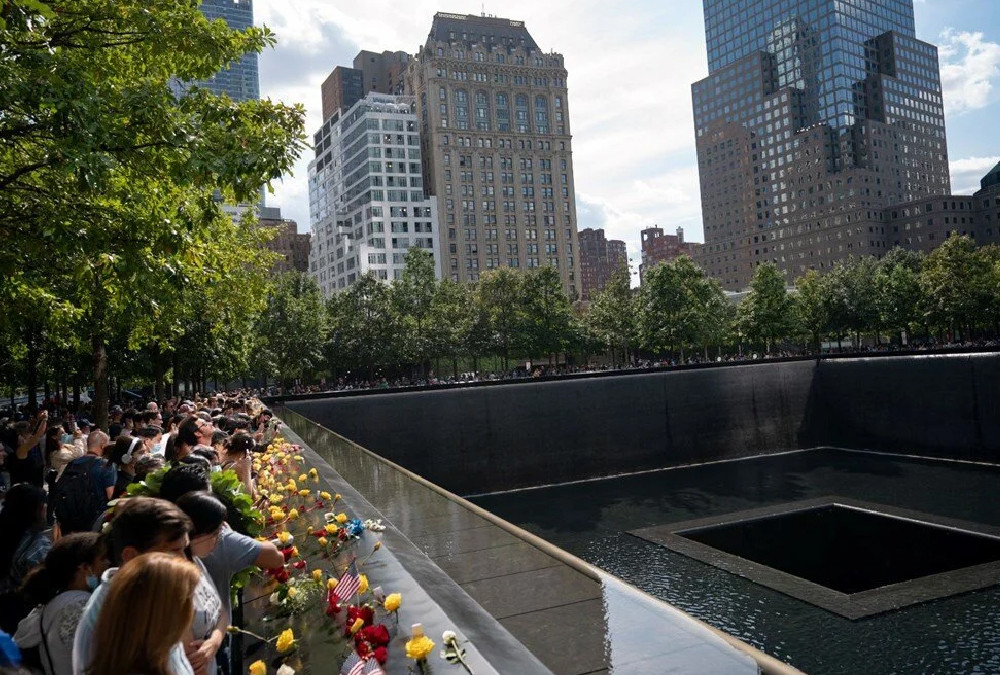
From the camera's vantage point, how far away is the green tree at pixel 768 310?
6419cm

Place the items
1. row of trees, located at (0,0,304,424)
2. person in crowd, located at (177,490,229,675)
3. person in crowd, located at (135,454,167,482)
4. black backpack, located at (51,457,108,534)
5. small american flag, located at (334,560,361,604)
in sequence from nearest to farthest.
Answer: person in crowd, located at (177,490,229,675)
small american flag, located at (334,560,361,604)
person in crowd, located at (135,454,167,482)
black backpack, located at (51,457,108,534)
row of trees, located at (0,0,304,424)

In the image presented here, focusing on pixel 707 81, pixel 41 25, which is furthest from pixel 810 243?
pixel 41 25

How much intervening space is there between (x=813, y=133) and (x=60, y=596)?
15027 cm

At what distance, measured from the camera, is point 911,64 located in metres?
150

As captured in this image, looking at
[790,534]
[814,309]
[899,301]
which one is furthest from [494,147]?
[790,534]

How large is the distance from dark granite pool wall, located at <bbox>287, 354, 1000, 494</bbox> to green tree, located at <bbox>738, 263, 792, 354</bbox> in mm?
33879

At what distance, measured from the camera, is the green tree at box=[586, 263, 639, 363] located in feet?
221

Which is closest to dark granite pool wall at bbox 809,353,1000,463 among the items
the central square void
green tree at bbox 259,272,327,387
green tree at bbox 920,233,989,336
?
the central square void

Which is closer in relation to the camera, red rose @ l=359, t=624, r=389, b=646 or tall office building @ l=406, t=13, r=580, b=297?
red rose @ l=359, t=624, r=389, b=646

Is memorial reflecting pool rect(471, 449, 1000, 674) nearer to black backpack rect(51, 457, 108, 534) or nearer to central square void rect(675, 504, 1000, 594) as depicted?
central square void rect(675, 504, 1000, 594)

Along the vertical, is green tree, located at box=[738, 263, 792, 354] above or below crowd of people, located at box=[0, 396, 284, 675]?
above

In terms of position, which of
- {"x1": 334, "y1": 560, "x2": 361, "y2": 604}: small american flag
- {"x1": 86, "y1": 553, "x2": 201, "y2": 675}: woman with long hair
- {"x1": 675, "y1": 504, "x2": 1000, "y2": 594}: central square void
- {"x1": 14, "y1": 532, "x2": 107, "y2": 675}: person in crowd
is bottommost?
{"x1": 675, "y1": 504, "x2": 1000, "y2": 594}: central square void

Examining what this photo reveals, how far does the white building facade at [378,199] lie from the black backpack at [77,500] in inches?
3642

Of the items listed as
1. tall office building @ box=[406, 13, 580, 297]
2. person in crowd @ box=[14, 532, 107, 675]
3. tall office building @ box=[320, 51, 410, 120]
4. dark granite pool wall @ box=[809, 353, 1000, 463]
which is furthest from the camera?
tall office building @ box=[320, 51, 410, 120]
